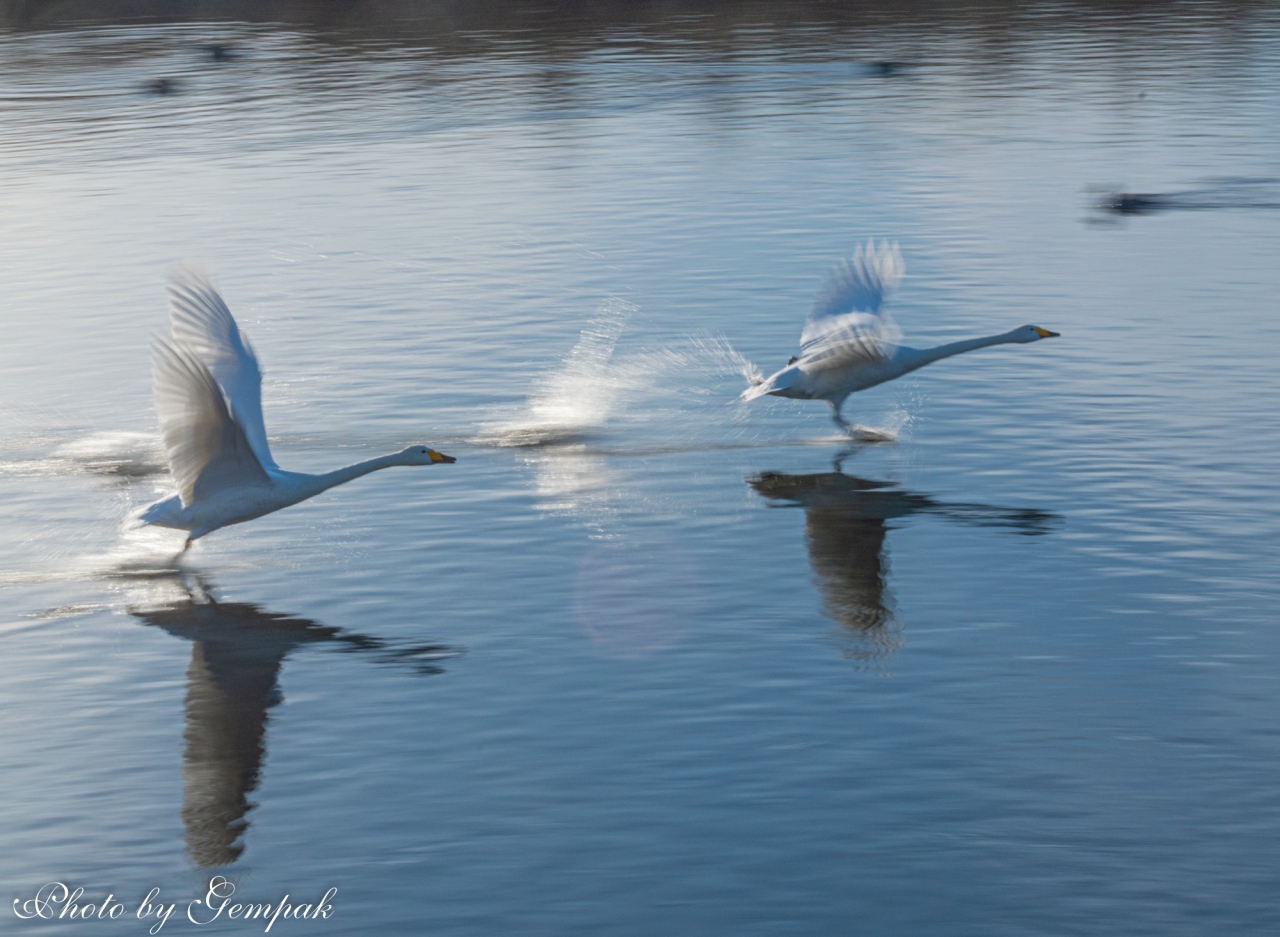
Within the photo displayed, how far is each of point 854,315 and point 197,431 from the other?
796 centimetres

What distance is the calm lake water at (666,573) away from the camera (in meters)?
11.6

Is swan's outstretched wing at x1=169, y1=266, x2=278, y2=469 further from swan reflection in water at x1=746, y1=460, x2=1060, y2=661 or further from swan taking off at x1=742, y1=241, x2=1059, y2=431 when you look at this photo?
swan taking off at x1=742, y1=241, x2=1059, y2=431

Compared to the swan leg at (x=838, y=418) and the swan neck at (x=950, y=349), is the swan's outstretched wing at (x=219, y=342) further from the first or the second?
the swan neck at (x=950, y=349)

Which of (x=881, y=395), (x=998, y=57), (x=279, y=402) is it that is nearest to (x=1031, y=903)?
(x=881, y=395)

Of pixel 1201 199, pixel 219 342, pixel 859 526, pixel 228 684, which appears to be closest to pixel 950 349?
pixel 859 526

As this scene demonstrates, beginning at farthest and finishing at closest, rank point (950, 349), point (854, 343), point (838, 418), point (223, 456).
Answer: point (838, 418)
point (950, 349)
point (854, 343)
point (223, 456)

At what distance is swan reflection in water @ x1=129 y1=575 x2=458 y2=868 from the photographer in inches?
492

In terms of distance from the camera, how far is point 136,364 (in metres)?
26.0

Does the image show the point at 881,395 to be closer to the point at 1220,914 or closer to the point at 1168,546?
the point at 1168,546

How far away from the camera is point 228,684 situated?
14812mm

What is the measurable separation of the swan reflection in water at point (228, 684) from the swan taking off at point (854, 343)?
247 inches

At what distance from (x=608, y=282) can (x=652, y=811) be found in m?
18.4

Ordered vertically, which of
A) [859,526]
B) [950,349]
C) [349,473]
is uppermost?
[349,473]

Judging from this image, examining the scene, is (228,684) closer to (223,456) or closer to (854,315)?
(223,456)
